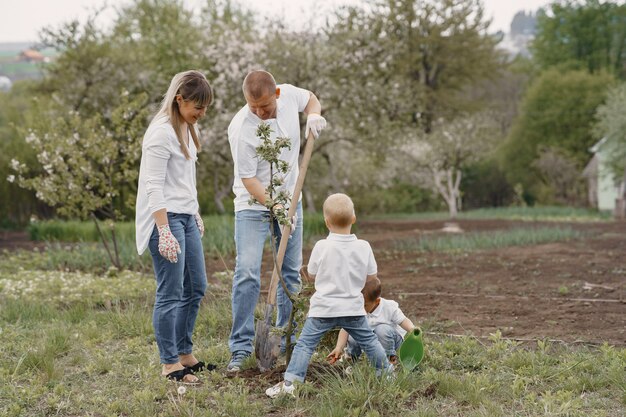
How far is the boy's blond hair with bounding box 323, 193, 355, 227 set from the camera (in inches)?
149

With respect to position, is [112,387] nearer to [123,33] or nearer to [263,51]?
[263,51]

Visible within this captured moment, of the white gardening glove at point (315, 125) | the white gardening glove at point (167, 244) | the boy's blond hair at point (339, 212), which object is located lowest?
the white gardening glove at point (167, 244)

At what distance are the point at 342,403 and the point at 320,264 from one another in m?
0.71

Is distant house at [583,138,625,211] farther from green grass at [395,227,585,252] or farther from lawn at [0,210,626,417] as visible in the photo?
lawn at [0,210,626,417]

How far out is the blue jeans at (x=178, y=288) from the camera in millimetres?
4082

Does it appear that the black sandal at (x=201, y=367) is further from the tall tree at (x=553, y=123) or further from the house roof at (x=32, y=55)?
the tall tree at (x=553, y=123)

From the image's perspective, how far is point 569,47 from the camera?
41.2 meters

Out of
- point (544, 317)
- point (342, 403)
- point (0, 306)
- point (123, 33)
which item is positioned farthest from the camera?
point (123, 33)

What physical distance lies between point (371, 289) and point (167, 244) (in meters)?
1.12

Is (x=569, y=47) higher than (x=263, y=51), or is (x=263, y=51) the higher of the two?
(x=569, y=47)

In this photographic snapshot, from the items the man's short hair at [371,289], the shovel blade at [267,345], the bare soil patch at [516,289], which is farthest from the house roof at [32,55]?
the man's short hair at [371,289]

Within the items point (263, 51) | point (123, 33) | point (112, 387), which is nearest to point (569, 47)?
point (123, 33)

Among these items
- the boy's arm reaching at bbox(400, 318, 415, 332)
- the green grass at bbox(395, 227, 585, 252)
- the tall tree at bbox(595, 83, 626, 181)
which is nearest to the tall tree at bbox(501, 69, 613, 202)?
the tall tree at bbox(595, 83, 626, 181)

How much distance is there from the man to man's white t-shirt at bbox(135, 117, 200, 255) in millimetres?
314
